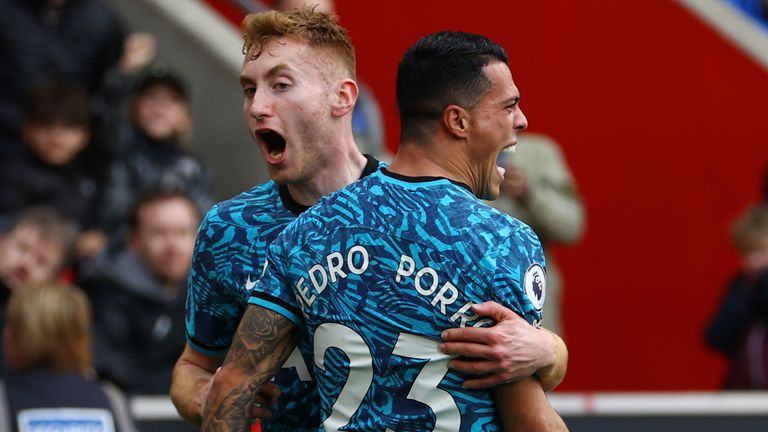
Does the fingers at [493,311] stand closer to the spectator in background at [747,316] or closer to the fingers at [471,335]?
the fingers at [471,335]

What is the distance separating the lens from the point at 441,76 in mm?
3596

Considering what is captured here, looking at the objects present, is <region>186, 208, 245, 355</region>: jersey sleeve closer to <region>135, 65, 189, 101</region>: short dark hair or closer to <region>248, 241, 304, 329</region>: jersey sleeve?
<region>248, 241, 304, 329</region>: jersey sleeve

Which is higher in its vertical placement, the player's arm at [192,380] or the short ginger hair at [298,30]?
the short ginger hair at [298,30]

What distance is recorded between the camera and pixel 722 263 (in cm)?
1017

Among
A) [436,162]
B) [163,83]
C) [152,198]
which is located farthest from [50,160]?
[436,162]

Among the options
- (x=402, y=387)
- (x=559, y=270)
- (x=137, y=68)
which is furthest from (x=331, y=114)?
(x=559, y=270)

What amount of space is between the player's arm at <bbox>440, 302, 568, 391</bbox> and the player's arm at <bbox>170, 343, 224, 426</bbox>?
99 cm

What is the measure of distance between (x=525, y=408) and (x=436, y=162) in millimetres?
634

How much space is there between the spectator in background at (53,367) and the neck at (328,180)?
2.32 meters

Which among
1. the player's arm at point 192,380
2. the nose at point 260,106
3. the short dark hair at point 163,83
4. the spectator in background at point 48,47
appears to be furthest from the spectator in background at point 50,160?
the nose at point 260,106

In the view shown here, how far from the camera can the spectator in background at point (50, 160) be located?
7.63 meters

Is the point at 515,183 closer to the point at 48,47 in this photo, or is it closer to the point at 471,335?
the point at 48,47

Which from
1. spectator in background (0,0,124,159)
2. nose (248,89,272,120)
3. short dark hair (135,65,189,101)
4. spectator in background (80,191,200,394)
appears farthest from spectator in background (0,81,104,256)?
nose (248,89,272,120)

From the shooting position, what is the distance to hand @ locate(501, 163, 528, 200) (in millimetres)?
7660
